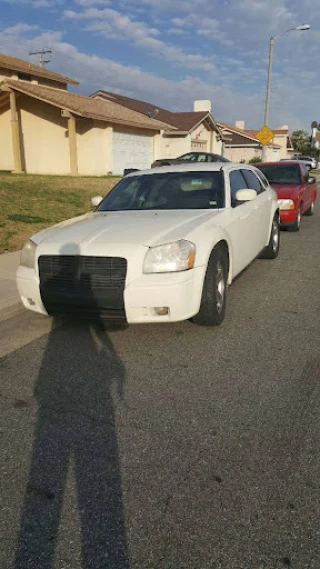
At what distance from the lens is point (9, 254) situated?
7.81m

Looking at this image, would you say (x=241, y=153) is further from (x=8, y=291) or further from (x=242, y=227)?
(x=8, y=291)

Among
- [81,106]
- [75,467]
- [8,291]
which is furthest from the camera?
[81,106]

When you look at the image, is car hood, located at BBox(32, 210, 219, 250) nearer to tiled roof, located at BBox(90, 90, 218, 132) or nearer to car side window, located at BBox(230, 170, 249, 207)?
car side window, located at BBox(230, 170, 249, 207)

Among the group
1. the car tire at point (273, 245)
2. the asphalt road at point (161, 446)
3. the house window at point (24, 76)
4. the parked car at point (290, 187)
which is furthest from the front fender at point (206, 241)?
the house window at point (24, 76)

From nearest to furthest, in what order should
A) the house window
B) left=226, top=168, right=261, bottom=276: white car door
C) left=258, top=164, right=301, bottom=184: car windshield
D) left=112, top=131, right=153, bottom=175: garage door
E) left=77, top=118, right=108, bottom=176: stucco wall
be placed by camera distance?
left=226, top=168, right=261, bottom=276: white car door
left=258, top=164, right=301, bottom=184: car windshield
left=77, top=118, right=108, bottom=176: stucco wall
left=112, top=131, right=153, bottom=175: garage door
the house window

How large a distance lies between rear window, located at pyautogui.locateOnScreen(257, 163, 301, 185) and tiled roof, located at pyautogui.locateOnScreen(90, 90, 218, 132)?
2036 cm

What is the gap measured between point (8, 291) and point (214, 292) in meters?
2.72

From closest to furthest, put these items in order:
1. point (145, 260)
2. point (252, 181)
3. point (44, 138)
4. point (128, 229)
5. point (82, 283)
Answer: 1. point (145, 260)
2. point (82, 283)
3. point (128, 229)
4. point (252, 181)
5. point (44, 138)

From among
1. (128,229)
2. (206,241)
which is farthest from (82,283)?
(206,241)

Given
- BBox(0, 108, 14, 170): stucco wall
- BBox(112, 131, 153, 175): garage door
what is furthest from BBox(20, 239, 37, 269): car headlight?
BBox(0, 108, 14, 170): stucco wall

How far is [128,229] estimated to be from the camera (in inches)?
174

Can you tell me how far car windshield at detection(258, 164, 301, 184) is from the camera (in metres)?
11.2

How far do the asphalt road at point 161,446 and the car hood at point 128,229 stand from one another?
942mm

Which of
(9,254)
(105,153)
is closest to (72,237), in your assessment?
(9,254)
